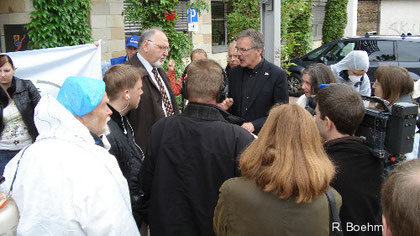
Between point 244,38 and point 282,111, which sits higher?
point 244,38

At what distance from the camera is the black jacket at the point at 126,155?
252cm

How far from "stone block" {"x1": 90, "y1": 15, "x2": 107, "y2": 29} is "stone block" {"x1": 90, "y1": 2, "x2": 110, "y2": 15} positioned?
0.25ft

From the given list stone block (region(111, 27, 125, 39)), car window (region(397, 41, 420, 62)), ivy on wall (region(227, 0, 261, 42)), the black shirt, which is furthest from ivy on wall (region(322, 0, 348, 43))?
the black shirt

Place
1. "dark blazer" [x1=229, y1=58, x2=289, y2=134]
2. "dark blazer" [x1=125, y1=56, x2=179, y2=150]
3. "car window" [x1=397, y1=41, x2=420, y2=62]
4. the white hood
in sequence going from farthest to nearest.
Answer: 1. "car window" [x1=397, y1=41, x2=420, y2=62]
2. "dark blazer" [x1=229, y1=58, x2=289, y2=134]
3. "dark blazer" [x1=125, y1=56, x2=179, y2=150]
4. the white hood

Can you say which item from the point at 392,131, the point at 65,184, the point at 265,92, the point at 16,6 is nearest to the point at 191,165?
the point at 65,184

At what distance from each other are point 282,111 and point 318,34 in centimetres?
1841

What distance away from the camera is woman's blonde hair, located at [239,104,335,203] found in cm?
158

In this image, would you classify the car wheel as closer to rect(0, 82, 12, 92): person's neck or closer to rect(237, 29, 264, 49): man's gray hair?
rect(237, 29, 264, 49): man's gray hair

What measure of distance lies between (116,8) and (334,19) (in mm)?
12348

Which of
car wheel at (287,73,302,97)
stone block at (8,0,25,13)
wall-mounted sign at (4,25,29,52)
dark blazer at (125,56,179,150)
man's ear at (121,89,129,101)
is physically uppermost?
stone block at (8,0,25,13)

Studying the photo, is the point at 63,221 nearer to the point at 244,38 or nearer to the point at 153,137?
the point at 153,137

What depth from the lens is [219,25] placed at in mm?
11906

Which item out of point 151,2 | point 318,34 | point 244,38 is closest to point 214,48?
point 151,2

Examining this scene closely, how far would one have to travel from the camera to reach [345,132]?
226 cm
